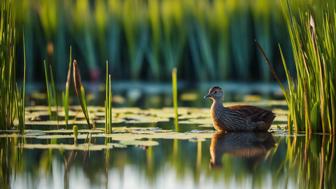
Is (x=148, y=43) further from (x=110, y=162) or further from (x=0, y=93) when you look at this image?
(x=110, y=162)

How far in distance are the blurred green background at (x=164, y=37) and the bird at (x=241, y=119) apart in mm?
5687

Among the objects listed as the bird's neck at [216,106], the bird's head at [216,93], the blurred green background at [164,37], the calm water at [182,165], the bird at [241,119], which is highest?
the blurred green background at [164,37]

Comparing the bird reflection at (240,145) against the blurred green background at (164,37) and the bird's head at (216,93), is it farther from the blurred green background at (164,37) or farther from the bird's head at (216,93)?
the blurred green background at (164,37)

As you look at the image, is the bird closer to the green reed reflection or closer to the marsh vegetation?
the marsh vegetation

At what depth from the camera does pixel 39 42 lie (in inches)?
627

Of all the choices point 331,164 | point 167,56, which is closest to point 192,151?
point 331,164

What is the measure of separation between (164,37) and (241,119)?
6.18 meters

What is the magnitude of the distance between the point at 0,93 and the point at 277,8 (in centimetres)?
763

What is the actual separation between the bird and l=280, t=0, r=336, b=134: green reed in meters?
0.75

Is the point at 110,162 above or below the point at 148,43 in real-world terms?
below

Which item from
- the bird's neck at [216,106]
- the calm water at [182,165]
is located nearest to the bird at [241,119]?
the bird's neck at [216,106]

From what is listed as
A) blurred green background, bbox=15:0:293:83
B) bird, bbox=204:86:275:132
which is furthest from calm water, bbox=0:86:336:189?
blurred green background, bbox=15:0:293:83

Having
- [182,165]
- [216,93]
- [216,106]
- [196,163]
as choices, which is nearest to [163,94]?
[216,93]

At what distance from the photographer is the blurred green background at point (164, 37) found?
1614 cm
